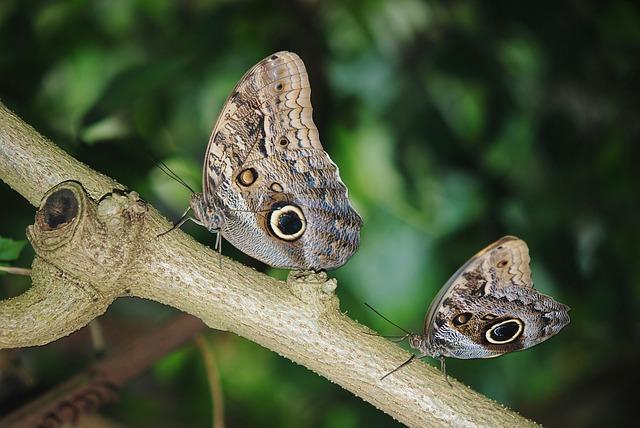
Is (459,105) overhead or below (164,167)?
overhead

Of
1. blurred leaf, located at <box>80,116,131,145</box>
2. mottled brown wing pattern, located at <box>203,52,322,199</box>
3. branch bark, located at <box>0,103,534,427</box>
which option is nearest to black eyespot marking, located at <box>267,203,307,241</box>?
mottled brown wing pattern, located at <box>203,52,322,199</box>

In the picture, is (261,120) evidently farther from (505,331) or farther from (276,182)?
(505,331)

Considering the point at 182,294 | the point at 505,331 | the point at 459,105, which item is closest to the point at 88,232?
the point at 182,294

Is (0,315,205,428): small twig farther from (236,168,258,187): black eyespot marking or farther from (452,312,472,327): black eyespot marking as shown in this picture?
(452,312,472,327): black eyespot marking

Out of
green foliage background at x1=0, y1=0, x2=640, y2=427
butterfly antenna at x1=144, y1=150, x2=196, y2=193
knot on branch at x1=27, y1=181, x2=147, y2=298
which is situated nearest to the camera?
knot on branch at x1=27, y1=181, x2=147, y2=298

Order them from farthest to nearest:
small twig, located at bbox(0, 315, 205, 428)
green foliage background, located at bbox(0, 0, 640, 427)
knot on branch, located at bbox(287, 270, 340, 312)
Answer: green foliage background, located at bbox(0, 0, 640, 427)
small twig, located at bbox(0, 315, 205, 428)
knot on branch, located at bbox(287, 270, 340, 312)

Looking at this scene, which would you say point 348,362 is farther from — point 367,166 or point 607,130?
point 607,130

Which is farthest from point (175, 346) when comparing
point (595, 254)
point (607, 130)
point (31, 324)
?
point (607, 130)
